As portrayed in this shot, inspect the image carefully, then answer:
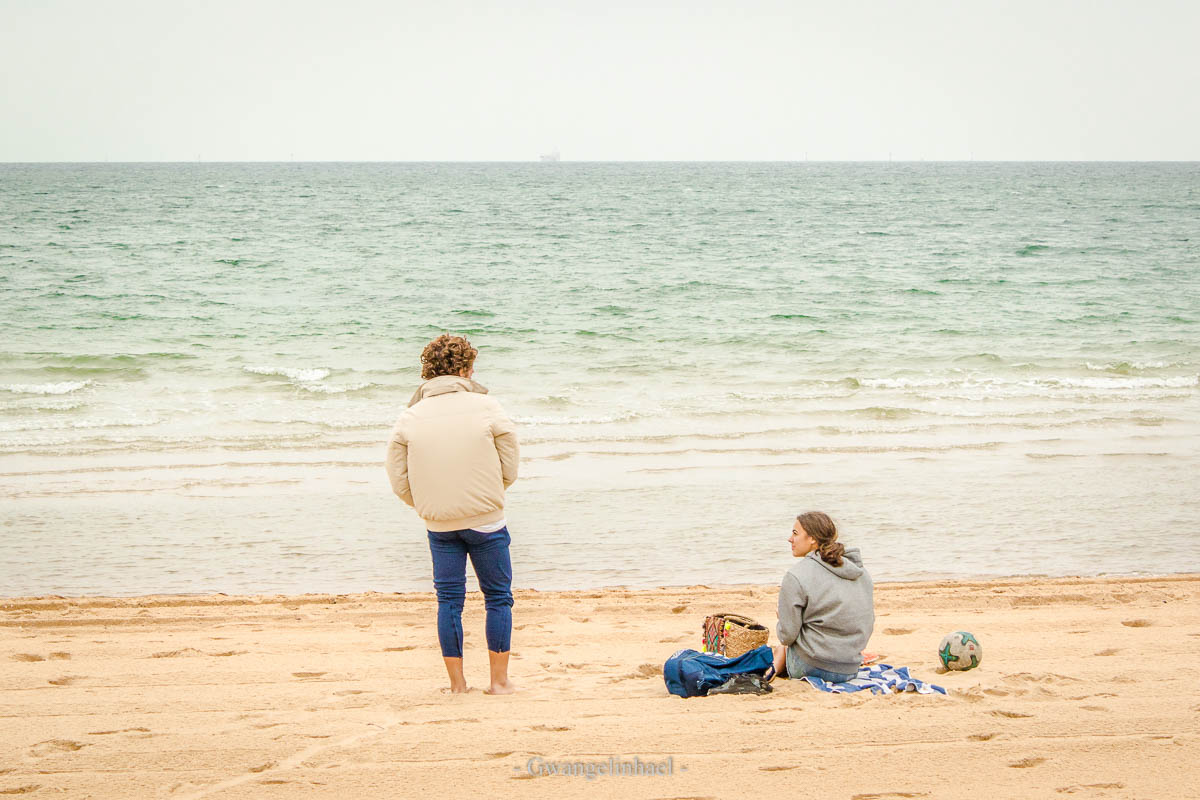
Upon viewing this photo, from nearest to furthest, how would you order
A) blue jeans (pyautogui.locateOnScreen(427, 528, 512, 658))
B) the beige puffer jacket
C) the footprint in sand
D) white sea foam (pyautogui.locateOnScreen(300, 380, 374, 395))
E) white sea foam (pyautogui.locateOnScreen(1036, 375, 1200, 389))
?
the footprint in sand < the beige puffer jacket < blue jeans (pyautogui.locateOnScreen(427, 528, 512, 658)) < white sea foam (pyautogui.locateOnScreen(300, 380, 374, 395)) < white sea foam (pyautogui.locateOnScreen(1036, 375, 1200, 389))

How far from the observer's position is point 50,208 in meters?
42.2

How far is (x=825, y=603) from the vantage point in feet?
13.5

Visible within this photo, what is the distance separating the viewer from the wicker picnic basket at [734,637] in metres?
4.35

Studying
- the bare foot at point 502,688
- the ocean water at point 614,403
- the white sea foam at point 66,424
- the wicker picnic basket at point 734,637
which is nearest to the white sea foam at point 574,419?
the ocean water at point 614,403

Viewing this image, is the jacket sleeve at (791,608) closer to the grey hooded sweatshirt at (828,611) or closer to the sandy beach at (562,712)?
the grey hooded sweatshirt at (828,611)

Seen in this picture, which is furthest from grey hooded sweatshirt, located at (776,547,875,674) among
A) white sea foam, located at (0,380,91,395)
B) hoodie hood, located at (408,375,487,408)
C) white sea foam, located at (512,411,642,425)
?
white sea foam, located at (0,380,91,395)

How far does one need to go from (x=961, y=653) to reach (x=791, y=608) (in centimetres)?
102

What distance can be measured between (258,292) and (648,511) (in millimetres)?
15674

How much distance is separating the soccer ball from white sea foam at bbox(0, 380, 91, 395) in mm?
12334

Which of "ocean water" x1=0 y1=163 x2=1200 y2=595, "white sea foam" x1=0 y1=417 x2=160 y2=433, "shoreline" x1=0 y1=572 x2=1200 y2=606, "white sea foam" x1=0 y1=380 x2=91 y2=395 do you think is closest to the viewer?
"shoreline" x1=0 y1=572 x2=1200 y2=606

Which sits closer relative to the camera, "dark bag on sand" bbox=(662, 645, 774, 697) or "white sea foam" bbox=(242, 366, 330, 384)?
"dark bag on sand" bbox=(662, 645, 774, 697)

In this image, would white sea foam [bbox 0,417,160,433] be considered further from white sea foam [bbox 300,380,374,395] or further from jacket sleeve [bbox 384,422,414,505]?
jacket sleeve [bbox 384,422,414,505]

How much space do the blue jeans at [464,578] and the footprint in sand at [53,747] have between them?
1432 mm

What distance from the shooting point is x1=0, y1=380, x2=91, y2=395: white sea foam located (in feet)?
42.6
